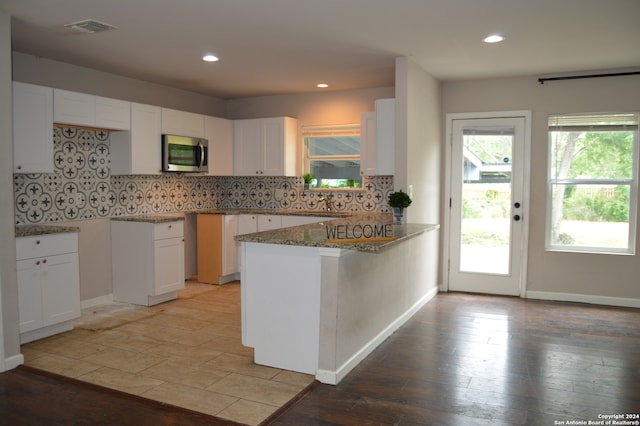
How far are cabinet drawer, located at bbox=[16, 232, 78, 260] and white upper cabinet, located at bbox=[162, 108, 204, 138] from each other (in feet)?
5.86

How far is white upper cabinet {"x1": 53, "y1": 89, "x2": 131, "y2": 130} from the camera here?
437cm

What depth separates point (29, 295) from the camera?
3.90m

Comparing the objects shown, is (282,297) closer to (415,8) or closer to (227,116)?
(415,8)

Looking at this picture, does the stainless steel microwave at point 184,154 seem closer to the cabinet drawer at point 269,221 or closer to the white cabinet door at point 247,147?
the white cabinet door at point 247,147

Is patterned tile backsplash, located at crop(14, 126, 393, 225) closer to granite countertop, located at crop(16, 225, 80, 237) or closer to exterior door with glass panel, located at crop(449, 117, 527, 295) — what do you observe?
granite countertop, located at crop(16, 225, 80, 237)

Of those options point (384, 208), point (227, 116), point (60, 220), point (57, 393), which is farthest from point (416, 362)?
point (227, 116)

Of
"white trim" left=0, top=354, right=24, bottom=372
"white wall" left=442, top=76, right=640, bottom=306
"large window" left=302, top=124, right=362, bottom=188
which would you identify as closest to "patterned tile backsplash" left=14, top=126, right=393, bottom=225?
"large window" left=302, top=124, right=362, bottom=188

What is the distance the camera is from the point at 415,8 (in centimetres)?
331

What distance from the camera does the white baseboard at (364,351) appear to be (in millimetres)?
3208

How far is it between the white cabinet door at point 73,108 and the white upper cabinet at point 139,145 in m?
0.50

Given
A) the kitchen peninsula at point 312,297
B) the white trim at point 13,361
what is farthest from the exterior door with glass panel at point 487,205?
the white trim at point 13,361

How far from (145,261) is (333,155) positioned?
272cm

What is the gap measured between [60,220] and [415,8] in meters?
3.77

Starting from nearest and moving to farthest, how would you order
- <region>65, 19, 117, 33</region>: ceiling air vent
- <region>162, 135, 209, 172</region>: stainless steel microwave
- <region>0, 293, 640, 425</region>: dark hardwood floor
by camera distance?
<region>0, 293, 640, 425</region>: dark hardwood floor, <region>65, 19, 117, 33</region>: ceiling air vent, <region>162, 135, 209, 172</region>: stainless steel microwave
